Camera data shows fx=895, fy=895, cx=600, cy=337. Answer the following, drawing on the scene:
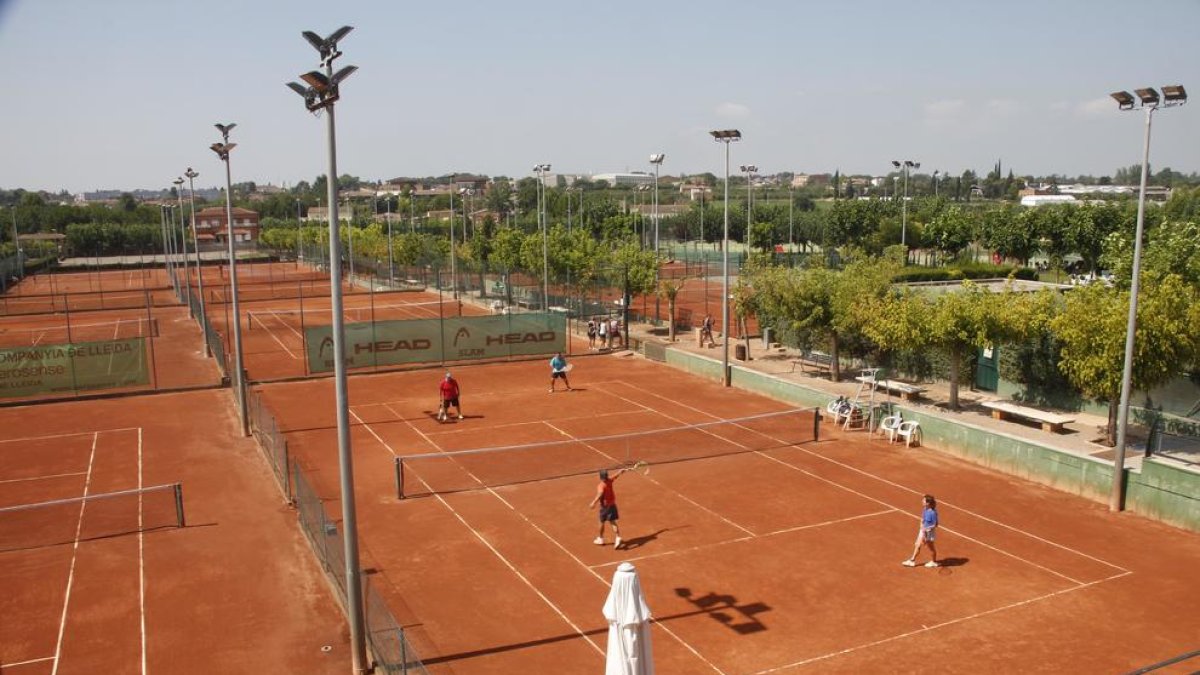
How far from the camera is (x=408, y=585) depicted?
15414mm

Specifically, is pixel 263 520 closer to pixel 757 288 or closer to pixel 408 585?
pixel 408 585

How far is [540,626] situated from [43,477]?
15307 mm

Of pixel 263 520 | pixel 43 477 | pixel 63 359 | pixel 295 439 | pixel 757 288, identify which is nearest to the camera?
pixel 263 520

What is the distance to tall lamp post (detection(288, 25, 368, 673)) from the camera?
10820 mm

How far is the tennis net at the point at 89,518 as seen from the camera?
17853mm

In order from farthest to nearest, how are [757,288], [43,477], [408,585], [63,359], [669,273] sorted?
1. [669,273]
2. [757,288]
3. [63,359]
4. [43,477]
5. [408,585]

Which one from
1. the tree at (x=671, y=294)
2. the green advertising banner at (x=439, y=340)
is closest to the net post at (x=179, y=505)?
the green advertising banner at (x=439, y=340)

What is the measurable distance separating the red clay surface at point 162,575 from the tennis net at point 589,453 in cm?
362

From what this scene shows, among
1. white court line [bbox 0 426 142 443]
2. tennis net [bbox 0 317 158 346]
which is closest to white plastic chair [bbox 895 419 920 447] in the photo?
white court line [bbox 0 426 142 443]

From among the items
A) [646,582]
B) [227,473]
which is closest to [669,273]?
[227,473]

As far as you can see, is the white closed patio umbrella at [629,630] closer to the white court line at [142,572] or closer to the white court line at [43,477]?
the white court line at [142,572]

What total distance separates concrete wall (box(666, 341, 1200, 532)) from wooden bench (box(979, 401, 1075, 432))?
2722 mm

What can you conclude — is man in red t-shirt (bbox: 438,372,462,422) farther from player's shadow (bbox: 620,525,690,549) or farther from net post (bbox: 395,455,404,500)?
player's shadow (bbox: 620,525,690,549)

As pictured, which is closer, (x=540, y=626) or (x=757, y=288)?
(x=540, y=626)
